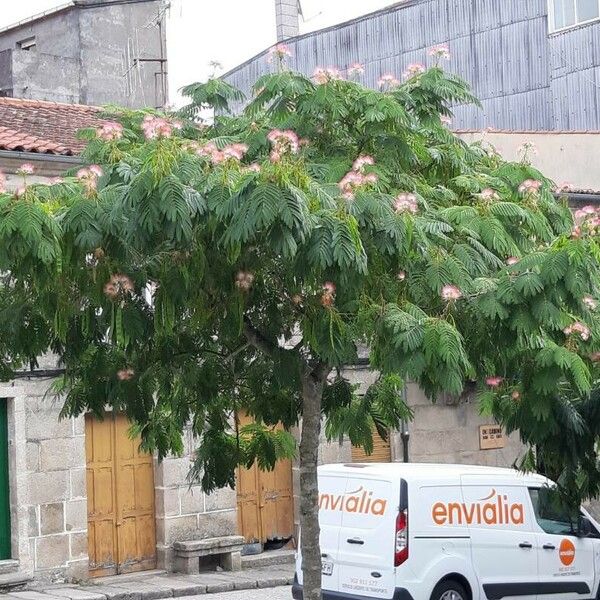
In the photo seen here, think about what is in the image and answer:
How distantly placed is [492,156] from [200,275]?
3995mm

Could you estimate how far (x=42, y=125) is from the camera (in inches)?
814

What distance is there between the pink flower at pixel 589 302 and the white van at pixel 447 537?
4.10m

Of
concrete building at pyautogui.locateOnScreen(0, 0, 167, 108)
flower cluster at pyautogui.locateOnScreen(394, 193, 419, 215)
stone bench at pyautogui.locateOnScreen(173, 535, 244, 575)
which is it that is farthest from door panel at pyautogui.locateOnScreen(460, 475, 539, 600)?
concrete building at pyautogui.locateOnScreen(0, 0, 167, 108)

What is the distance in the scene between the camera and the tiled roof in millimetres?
18719

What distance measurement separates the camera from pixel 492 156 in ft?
39.2

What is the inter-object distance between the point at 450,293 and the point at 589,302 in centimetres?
100

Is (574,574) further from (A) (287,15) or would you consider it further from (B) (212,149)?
(A) (287,15)

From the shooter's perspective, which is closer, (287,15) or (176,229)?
(176,229)

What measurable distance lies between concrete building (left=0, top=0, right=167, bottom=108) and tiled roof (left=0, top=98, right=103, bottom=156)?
18.1ft

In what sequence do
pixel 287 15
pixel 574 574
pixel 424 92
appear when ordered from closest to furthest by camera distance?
pixel 424 92 → pixel 574 574 → pixel 287 15

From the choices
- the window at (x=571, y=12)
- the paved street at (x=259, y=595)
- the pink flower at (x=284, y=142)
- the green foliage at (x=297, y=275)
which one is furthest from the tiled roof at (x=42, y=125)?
the window at (x=571, y=12)

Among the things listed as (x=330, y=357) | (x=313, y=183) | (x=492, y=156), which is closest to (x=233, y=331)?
(x=330, y=357)

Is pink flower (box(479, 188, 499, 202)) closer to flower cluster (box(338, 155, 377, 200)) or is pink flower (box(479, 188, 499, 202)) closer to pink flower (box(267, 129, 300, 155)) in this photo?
flower cluster (box(338, 155, 377, 200))

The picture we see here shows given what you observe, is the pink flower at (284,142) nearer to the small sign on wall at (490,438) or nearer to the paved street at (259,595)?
the paved street at (259,595)
